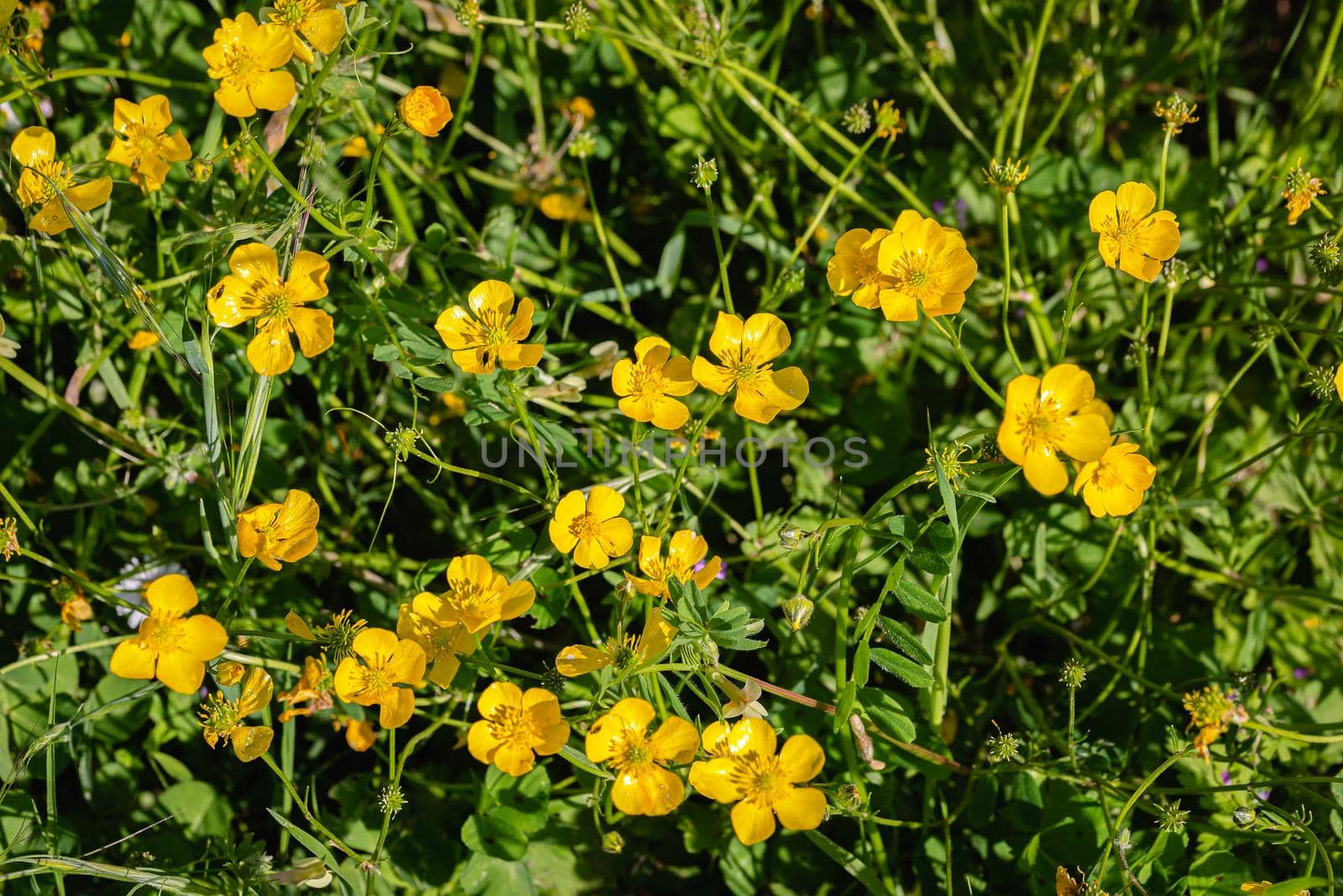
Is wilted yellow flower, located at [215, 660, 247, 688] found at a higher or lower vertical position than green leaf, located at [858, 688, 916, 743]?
higher

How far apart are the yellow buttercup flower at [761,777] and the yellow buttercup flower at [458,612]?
401 mm

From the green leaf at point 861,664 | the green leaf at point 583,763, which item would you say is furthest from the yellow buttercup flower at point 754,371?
the green leaf at point 583,763

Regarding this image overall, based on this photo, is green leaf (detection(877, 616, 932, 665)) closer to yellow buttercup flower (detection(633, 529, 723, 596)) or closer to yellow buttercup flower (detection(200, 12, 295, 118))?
yellow buttercup flower (detection(633, 529, 723, 596))

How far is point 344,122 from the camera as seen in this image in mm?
2270

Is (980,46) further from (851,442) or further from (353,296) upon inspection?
(353,296)

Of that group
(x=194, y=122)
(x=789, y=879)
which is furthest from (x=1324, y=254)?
(x=194, y=122)

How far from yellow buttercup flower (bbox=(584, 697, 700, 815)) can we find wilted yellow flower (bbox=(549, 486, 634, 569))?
264 millimetres

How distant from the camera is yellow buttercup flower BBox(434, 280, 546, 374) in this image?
5.46 feet

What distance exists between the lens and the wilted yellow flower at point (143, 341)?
6.69ft

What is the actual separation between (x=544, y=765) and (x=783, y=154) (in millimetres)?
1530

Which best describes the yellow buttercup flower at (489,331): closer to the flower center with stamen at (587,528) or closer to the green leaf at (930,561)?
the flower center with stamen at (587,528)

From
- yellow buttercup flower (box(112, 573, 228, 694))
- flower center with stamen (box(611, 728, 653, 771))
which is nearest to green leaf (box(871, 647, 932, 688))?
flower center with stamen (box(611, 728, 653, 771))

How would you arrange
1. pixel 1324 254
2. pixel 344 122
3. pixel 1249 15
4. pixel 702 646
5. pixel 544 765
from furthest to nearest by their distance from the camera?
1. pixel 1249 15
2. pixel 344 122
3. pixel 544 765
4. pixel 1324 254
5. pixel 702 646

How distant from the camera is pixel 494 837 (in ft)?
6.20
